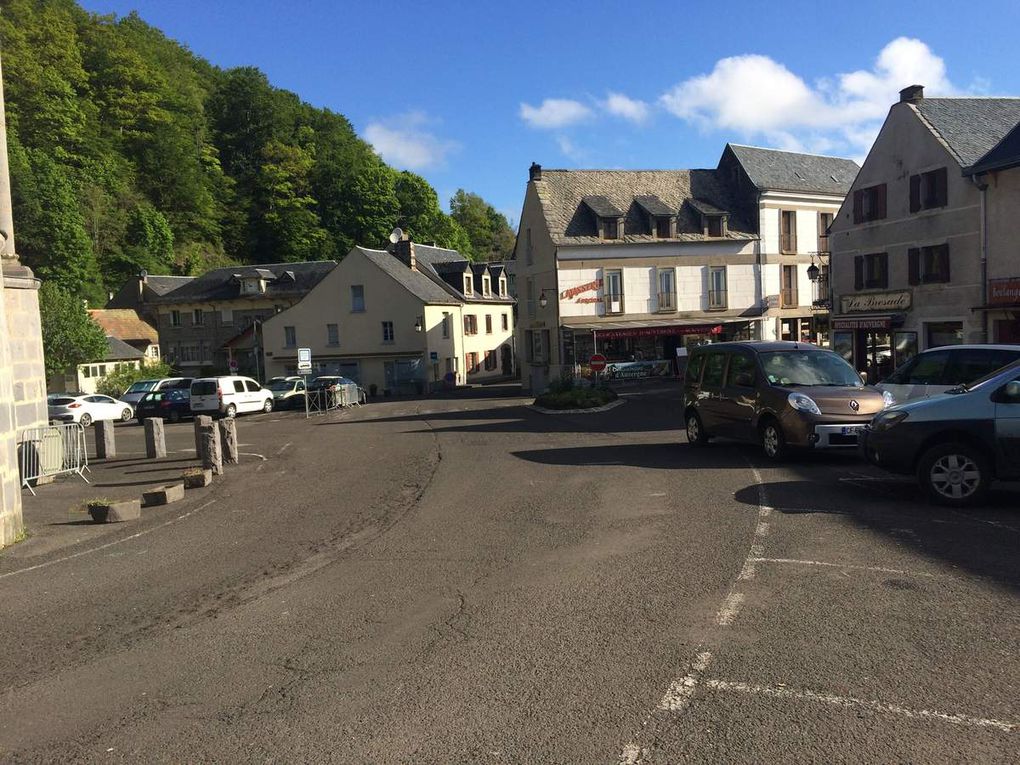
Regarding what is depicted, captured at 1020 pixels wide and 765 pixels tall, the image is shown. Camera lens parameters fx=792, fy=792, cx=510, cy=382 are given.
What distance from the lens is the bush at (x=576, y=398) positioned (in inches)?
1040

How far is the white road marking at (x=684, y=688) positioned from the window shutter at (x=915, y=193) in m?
28.5

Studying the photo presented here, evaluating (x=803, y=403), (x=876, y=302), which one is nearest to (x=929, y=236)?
(x=876, y=302)

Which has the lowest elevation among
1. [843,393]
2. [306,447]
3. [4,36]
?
[306,447]

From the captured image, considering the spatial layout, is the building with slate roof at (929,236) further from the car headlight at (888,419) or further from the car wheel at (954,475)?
the car wheel at (954,475)

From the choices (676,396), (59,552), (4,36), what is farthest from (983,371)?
(4,36)

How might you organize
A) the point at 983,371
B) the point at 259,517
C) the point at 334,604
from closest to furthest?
1. the point at 334,604
2. the point at 259,517
3. the point at 983,371

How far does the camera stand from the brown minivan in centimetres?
1172

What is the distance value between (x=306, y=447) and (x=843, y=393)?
1285 centimetres

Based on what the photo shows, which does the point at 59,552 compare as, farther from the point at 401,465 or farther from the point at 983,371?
the point at 983,371

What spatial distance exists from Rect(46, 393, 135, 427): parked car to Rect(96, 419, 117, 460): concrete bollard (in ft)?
35.6

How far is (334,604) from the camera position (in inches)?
249

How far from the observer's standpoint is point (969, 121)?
2903 centimetres

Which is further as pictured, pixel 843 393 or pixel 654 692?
pixel 843 393

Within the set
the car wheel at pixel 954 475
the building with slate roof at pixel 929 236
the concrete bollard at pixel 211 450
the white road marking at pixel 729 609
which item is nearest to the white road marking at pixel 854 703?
the white road marking at pixel 729 609
